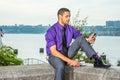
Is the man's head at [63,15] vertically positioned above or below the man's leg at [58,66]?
above

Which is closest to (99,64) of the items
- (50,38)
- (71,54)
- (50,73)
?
(71,54)

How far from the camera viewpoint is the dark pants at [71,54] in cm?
666

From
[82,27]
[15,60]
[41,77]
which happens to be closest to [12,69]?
[41,77]

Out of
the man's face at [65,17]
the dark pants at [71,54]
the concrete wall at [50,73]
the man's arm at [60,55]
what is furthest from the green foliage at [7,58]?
the man's face at [65,17]

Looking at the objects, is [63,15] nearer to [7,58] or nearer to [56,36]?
[56,36]

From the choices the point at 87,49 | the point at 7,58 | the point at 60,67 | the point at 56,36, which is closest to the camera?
the point at 60,67

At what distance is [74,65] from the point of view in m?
6.90

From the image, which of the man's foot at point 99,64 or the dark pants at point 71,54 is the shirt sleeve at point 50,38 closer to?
the dark pants at point 71,54

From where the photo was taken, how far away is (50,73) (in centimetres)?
683

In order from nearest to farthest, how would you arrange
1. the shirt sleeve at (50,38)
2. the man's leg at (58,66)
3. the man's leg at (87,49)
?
the man's leg at (58,66)
the man's leg at (87,49)
the shirt sleeve at (50,38)

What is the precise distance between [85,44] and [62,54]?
1.42ft

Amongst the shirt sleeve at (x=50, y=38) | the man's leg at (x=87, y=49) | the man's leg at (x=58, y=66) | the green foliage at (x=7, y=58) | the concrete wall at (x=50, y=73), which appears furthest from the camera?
the green foliage at (x=7, y=58)

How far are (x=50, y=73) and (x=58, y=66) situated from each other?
8.7 inches

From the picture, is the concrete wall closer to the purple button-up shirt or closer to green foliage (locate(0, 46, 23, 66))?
the purple button-up shirt
